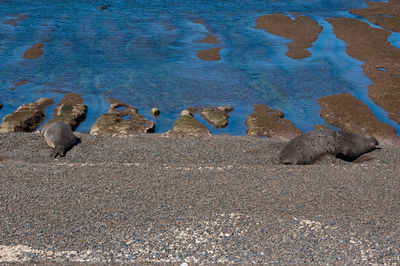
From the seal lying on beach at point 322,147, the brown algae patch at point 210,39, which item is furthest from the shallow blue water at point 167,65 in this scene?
the seal lying on beach at point 322,147

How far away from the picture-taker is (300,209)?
1032 centimetres

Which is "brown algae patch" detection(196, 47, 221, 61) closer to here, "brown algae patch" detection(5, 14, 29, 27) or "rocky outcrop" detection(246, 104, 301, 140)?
"rocky outcrop" detection(246, 104, 301, 140)

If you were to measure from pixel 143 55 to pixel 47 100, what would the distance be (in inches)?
341

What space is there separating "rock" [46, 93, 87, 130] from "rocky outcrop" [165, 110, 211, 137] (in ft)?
13.2

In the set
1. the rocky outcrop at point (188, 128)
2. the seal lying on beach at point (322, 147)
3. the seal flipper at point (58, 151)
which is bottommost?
the rocky outcrop at point (188, 128)

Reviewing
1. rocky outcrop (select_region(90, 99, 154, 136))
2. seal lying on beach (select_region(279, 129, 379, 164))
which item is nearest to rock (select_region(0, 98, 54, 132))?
rocky outcrop (select_region(90, 99, 154, 136))

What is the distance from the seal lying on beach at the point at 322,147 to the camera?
46.0 ft

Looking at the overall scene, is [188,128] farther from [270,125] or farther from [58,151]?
[58,151]

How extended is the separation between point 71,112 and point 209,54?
11367mm

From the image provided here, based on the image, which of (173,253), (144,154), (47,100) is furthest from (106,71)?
(173,253)

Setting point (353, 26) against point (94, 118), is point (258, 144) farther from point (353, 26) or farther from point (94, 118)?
point (353, 26)

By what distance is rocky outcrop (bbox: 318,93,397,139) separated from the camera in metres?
17.5

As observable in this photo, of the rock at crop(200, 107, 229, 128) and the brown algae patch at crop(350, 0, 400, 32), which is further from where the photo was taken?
the brown algae patch at crop(350, 0, 400, 32)

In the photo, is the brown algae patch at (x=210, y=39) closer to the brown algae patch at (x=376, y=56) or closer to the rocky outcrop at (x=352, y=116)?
the brown algae patch at (x=376, y=56)
